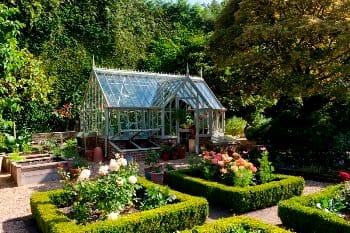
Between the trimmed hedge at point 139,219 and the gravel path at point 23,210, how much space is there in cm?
51

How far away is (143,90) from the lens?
1630 centimetres

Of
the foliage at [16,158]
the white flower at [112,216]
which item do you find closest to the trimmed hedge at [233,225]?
the white flower at [112,216]

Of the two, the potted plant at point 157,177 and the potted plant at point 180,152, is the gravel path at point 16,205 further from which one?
the potted plant at point 180,152

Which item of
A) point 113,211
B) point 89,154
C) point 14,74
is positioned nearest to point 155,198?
point 113,211

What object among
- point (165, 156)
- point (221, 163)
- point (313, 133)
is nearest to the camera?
point (221, 163)

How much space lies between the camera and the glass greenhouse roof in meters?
15.0

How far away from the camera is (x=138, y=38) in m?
24.3

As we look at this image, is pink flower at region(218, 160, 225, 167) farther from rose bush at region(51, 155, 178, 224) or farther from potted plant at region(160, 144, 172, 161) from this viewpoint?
potted plant at region(160, 144, 172, 161)

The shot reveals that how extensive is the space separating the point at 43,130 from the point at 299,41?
13424 millimetres

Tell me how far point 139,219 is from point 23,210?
11.7 ft

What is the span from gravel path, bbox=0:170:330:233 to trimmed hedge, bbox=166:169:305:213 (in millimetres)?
192

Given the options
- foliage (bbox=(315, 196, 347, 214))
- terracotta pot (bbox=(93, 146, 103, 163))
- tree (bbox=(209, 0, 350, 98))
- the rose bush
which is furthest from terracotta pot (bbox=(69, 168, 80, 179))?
tree (bbox=(209, 0, 350, 98))

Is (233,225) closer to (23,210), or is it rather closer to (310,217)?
(310,217)

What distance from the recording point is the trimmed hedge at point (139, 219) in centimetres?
582
